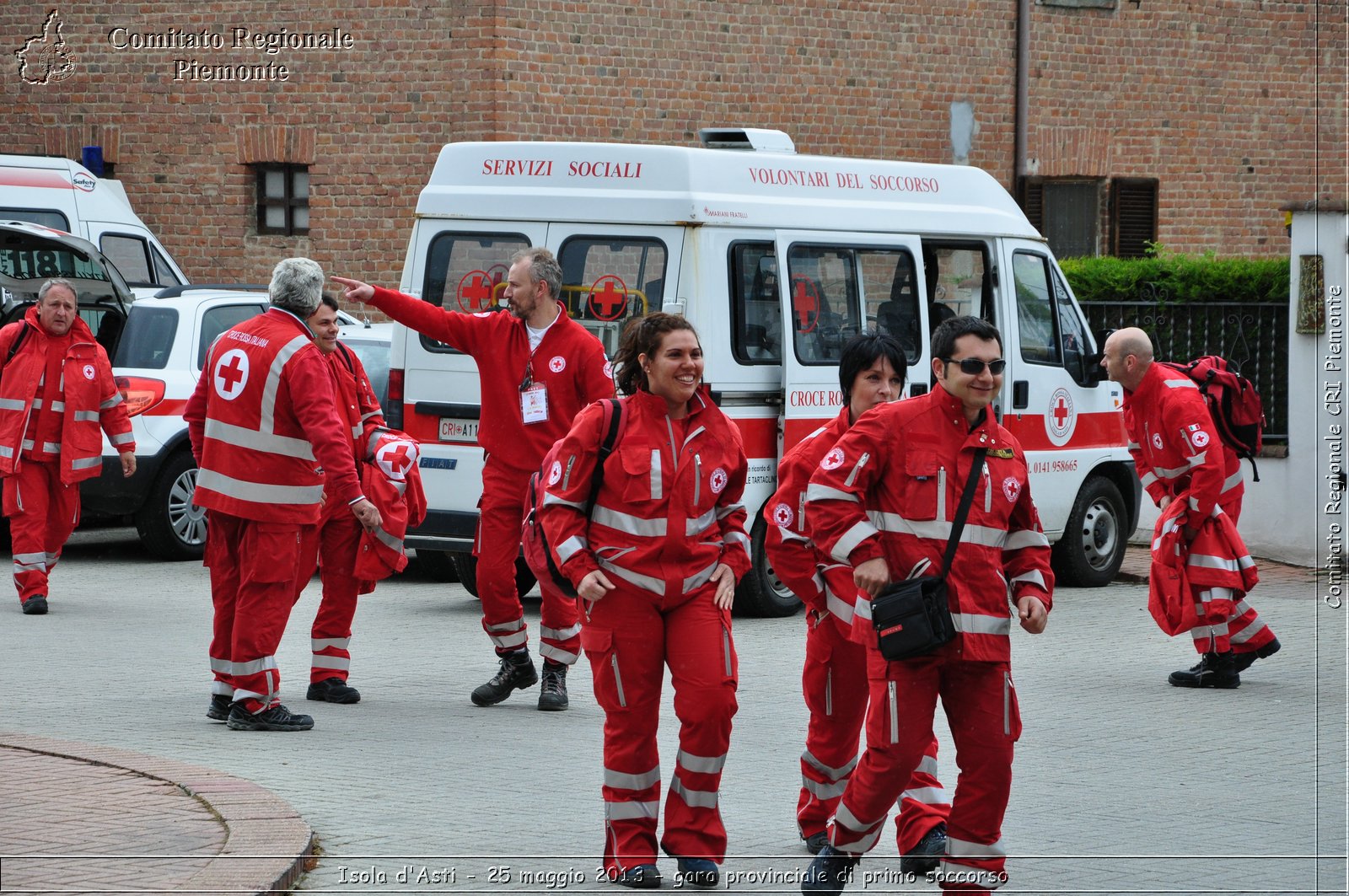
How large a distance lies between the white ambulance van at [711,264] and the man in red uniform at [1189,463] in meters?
2.21

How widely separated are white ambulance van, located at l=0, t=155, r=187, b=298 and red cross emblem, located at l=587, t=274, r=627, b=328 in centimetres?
695

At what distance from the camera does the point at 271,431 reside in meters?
7.78

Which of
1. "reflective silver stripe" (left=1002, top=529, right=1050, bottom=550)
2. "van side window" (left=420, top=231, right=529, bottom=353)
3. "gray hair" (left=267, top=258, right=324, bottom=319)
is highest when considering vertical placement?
"van side window" (left=420, top=231, right=529, bottom=353)

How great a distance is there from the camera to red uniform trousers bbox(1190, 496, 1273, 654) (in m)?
9.29

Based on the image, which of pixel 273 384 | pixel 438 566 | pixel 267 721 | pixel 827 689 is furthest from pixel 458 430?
pixel 827 689

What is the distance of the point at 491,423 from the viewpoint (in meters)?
8.31

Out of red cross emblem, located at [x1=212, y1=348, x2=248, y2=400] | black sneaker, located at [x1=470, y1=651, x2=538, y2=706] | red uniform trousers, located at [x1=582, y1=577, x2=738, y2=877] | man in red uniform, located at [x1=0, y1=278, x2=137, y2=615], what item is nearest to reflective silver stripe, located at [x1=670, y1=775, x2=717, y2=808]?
red uniform trousers, located at [x1=582, y1=577, x2=738, y2=877]

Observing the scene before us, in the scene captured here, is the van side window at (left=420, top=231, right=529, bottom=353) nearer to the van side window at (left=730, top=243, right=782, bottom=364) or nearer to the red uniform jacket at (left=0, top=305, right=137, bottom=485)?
the van side window at (left=730, top=243, right=782, bottom=364)

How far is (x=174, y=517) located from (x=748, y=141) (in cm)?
494

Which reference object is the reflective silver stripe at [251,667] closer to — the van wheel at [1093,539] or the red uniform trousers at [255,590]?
the red uniform trousers at [255,590]

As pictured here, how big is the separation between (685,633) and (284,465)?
2.75 m

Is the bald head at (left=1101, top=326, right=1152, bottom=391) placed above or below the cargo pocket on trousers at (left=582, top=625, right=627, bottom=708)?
above

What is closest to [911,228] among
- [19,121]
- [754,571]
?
[754,571]

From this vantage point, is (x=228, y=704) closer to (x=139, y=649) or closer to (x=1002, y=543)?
(x=139, y=649)
